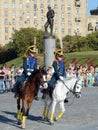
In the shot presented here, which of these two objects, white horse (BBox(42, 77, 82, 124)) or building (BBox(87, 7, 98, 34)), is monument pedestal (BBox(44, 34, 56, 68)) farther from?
building (BBox(87, 7, 98, 34))

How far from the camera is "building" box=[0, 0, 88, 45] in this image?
164m

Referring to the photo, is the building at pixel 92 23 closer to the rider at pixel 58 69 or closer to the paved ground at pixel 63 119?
the paved ground at pixel 63 119

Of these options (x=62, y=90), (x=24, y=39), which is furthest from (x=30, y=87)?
(x=24, y=39)

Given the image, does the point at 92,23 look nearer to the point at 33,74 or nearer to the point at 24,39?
the point at 24,39

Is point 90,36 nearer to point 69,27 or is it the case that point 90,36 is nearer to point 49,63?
point 69,27

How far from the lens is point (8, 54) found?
133 m

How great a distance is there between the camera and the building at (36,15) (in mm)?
163875

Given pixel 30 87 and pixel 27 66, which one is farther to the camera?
pixel 27 66

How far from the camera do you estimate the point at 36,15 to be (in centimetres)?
16550

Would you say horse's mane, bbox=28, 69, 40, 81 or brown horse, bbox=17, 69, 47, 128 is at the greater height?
horse's mane, bbox=28, 69, 40, 81

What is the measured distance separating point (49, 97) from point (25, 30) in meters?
114

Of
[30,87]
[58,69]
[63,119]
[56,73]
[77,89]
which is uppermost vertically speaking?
[58,69]

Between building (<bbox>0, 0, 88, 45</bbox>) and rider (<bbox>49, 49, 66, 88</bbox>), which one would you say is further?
building (<bbox>0, 0, 88, 45</bbox>)

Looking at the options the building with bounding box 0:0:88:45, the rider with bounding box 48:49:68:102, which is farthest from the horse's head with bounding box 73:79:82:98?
the building with bounding box 0:0:88:45
